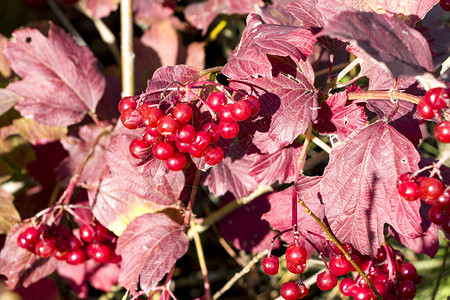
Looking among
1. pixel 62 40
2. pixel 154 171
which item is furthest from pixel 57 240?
pixel 62 40

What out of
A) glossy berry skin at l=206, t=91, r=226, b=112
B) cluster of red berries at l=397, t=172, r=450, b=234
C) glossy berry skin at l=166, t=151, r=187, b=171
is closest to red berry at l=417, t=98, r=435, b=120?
cluster of red berries at l=397, t=172, r=450, b=234

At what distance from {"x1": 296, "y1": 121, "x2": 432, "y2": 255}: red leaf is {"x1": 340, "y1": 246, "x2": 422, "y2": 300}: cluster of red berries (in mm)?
100

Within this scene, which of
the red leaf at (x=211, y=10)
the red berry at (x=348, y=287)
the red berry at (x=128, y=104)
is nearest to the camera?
the red berry at (x=128, y=104)

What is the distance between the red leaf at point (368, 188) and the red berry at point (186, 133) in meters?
0.30

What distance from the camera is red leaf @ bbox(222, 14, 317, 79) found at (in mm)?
818

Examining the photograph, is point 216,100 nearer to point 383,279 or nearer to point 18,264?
point 383,279

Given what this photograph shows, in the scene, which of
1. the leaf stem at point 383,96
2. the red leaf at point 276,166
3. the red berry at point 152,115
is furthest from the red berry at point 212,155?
the leaf stem at point 383,96

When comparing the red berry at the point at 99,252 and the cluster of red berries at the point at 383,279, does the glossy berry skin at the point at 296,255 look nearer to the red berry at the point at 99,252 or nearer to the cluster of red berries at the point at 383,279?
the cluster of red berries at the point at 383,279

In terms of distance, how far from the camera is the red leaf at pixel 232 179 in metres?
1.14

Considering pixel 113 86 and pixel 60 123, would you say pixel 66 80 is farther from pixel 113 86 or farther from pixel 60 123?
pixel 113 86

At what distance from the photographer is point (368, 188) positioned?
874mm

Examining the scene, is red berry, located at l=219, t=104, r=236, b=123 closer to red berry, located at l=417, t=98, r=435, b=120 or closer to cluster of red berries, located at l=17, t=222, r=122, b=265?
red berry, located at l=417, t=98, r=435, b=120

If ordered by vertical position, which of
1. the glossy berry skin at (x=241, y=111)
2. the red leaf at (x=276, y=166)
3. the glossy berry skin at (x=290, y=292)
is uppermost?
the glossy berry skin at (x=241, y=111)

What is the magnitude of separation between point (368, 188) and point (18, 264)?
3.44 ft
